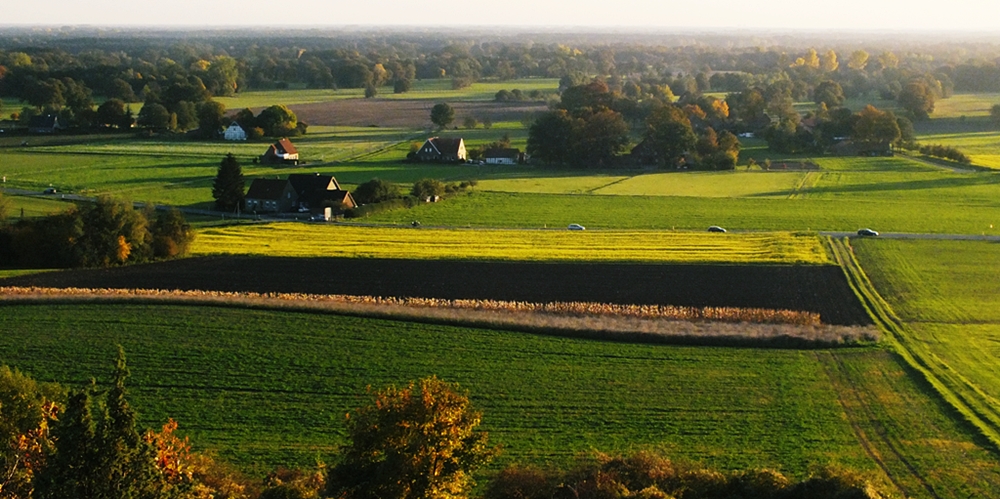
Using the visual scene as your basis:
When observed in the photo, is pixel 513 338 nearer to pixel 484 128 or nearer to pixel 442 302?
pixel 442 302

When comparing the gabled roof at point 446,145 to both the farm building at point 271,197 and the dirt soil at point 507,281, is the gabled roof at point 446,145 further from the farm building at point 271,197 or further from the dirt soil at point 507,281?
the dirt soil at point 507,281

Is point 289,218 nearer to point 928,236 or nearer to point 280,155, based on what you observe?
point 280,155

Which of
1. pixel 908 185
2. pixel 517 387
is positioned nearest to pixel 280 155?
pixel 908 185

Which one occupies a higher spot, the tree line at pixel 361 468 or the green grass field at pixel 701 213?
the tree line at pixel 361 468

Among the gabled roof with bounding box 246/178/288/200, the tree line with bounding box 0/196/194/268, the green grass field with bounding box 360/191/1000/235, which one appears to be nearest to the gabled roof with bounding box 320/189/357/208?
the green grass field with bounding box 360/191/1000/235

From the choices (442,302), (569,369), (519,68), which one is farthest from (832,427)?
(519,68)

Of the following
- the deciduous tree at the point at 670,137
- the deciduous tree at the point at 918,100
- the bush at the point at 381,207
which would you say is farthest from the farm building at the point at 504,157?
the deciduous tree at the point at 918,100
